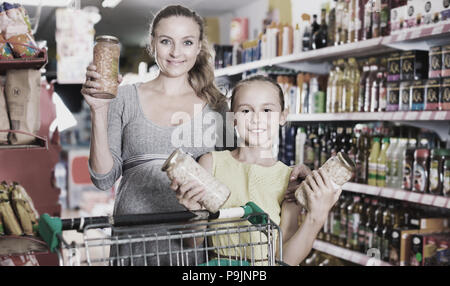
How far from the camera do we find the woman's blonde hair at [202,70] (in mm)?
1602

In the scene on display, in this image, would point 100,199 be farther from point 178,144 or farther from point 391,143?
point 178,144

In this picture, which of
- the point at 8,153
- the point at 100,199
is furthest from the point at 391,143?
the point at 100,199

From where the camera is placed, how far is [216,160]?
156 centimetres

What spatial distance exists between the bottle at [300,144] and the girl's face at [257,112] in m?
2.03

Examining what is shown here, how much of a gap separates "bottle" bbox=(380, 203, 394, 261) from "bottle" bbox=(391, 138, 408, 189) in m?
0.23

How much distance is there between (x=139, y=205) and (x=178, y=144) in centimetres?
23

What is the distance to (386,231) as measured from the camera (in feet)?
9.50

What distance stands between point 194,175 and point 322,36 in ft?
8.13

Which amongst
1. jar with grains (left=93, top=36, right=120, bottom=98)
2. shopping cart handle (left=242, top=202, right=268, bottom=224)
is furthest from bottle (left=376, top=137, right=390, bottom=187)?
jar with grains (left=93, top=36, right=120, bottom=98)

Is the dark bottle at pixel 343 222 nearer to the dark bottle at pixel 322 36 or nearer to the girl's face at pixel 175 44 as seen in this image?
the dark bottle at pixel 322 36

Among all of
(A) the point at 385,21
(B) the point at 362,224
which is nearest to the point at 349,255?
(B) the point at 362,224

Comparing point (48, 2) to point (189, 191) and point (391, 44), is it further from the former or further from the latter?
point (391, 44)

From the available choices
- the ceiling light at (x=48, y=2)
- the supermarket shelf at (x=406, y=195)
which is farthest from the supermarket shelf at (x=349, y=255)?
the ceiling light at (x=48, y=2)

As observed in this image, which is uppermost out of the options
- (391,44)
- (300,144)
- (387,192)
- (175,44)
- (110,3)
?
(110,3)
